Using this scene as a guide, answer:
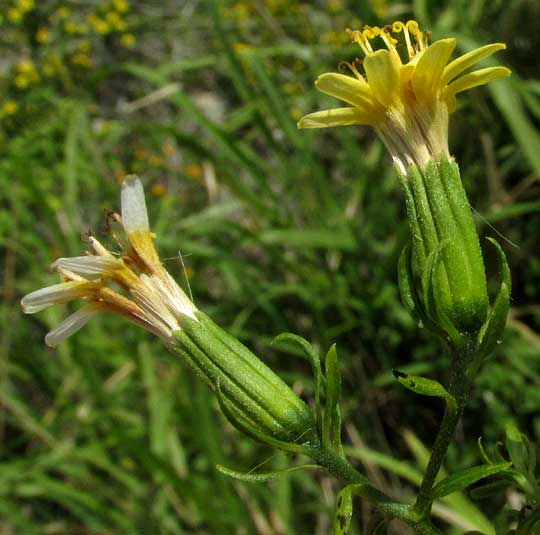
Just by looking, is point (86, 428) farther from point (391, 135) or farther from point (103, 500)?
point (391, 135)

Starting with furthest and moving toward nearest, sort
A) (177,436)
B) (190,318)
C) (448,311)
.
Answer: (177,436) < (190,318) < (448,311)

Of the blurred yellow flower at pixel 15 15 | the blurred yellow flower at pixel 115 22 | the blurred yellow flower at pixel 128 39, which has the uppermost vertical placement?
the blurred yellow flower at pixel 15 15

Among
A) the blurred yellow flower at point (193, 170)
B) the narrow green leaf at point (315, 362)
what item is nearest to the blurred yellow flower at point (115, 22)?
the blurred yellow flower at point (193, 170)

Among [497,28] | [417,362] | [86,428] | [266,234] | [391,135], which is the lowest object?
[417,362]

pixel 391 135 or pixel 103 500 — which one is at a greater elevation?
pixel 391 135

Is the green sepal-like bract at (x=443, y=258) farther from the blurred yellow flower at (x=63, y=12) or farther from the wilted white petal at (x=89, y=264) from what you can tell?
the blurred yellow flower at (x=63, y=12)

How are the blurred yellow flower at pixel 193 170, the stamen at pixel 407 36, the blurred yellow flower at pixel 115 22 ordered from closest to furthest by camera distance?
the stamen at pixel 407 36 → the blurred yellow flower at pixel 193 170 → the blurred yellow flower at pixel 115 22

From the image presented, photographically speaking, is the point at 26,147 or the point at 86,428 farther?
the point at 26,147

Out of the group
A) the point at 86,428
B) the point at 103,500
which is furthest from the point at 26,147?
the point at 103,500
